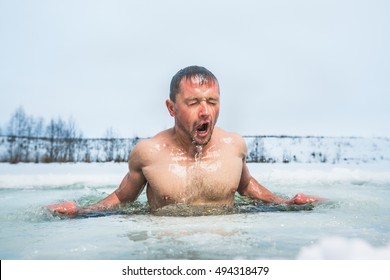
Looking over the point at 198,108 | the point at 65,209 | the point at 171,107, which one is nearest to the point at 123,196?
the point at 65,209

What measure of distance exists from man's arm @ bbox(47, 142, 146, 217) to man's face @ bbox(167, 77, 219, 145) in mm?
403

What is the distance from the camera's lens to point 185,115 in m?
2.47

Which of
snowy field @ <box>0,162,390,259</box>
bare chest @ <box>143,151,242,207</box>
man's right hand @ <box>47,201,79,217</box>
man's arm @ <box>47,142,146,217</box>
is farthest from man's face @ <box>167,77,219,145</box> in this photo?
man's right hand @ <box>47,201,79,217</box>

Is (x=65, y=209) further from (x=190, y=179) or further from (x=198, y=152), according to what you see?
(x=198, y=152)

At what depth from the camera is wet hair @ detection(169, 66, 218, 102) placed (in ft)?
8.09

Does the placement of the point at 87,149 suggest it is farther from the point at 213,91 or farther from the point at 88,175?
the point at 213,91

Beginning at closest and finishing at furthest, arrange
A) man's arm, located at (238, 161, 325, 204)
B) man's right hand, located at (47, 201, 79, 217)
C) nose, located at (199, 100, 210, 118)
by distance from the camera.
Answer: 1. nose, located at (199, 100, 210, 118)
2. man's right hand, located at (47, 201, 79, 217)
3. man's arm, located at (238, 161, 325, 204)

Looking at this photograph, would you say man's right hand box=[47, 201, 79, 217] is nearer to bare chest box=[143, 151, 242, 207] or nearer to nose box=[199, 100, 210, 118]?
bare chest box=[143, 151, 242, 207]

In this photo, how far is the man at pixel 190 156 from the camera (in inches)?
96.3

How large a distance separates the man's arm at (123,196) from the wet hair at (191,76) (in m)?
0.45

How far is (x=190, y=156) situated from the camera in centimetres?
259

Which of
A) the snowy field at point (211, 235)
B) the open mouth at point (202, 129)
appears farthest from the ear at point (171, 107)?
the snowy field at point (211, 235)

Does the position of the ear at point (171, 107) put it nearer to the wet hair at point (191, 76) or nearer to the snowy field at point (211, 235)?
the wet hair at point (191, 76)

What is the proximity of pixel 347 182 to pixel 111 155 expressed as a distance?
515 centimetres
